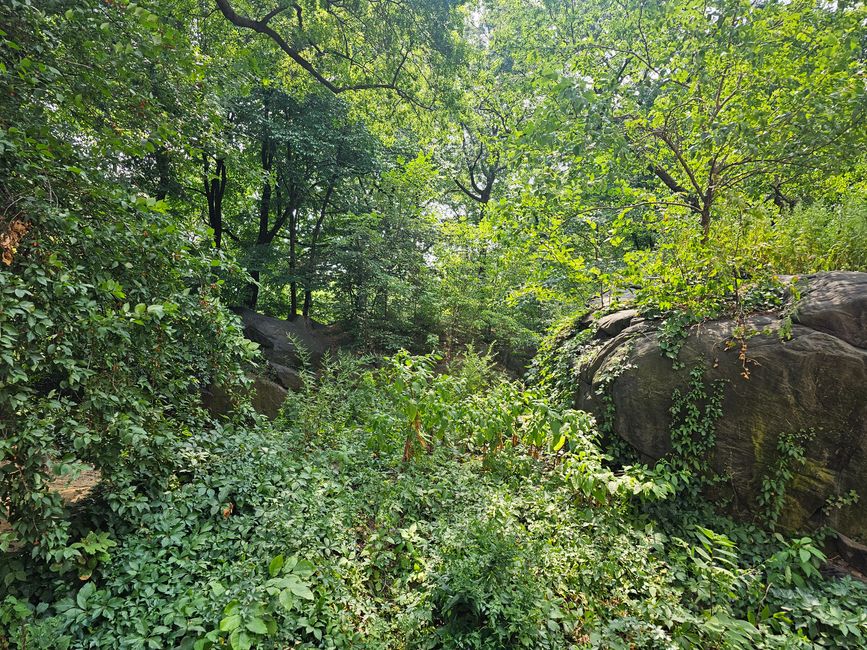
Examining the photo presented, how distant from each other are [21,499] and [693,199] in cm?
794

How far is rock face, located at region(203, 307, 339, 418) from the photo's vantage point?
7.17 meters

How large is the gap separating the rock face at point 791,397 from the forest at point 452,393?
0.02 meters

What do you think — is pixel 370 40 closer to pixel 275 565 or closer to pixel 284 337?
pixel 284 337

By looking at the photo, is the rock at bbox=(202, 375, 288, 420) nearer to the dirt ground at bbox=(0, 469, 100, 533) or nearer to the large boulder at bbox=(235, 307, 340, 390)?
the large boulder at bbox=(235, 307, 340, 390)

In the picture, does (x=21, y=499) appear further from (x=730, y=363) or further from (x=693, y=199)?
(x=693, y=199)

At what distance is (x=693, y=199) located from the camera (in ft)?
20.1

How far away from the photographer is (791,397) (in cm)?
356

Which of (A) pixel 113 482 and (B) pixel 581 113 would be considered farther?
(B) pixel 581 113

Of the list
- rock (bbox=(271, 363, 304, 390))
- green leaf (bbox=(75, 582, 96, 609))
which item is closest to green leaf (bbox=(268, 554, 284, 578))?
green leaf (bbox=(75, 582, 96, 609))

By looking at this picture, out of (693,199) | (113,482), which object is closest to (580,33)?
(693,199)

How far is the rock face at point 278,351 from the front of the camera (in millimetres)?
7165

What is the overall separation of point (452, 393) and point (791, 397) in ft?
10.3

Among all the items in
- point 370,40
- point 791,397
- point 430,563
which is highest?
point 370,40

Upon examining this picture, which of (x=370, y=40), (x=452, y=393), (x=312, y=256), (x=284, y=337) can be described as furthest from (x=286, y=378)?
(x=370, y=40)
